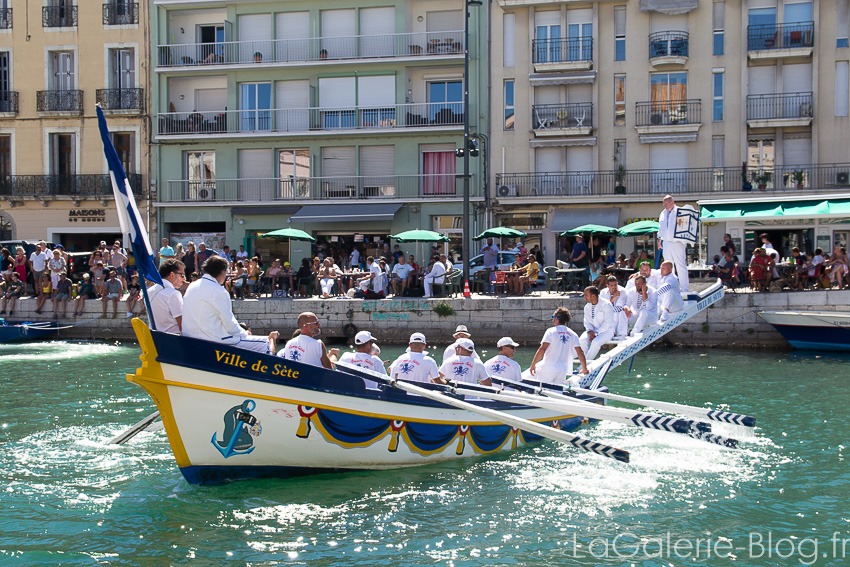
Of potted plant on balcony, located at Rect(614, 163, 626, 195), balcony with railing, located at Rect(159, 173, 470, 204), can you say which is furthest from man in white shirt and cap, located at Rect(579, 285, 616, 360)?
balcony with railing, located at Rect(159, 173, 470, 204)

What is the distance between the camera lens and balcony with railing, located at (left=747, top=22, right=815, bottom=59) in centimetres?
3075

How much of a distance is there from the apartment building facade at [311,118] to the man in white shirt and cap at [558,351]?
20840 mm

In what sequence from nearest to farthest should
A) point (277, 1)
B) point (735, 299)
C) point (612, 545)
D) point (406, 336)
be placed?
point (612, 545)
point (735, 299)
point (406, 336)
point (277, 1)

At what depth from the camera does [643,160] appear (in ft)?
106

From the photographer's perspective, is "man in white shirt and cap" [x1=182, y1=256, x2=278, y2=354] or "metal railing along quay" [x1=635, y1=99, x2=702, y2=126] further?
"metal railing along quay" [x1=635, y1=99, x2=702, y2=126]

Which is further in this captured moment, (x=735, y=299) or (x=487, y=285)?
(x=487, y=285)

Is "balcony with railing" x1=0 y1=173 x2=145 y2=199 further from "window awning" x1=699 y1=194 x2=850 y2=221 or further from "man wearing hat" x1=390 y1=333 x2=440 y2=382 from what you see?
"man wearing hat" x1=390 y1=333 x2=440 y2=382

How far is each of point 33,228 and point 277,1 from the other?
577 inches

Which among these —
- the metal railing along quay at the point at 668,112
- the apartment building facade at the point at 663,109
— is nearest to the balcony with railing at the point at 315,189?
the apartment building facade at the point at 663,109

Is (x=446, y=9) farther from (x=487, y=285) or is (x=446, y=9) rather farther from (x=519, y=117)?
(x=487, y=285)

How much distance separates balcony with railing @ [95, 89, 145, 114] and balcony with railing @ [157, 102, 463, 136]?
1.19 metres

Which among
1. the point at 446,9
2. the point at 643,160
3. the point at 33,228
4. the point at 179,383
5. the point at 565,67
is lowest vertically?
the point at 179,383

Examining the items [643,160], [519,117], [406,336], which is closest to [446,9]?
[519,117]

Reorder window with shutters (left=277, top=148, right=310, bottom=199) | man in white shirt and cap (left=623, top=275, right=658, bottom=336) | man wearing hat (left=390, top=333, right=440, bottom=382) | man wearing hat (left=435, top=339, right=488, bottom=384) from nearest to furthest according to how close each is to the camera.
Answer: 1. man wearing hat (left=390, top=333, right=440, bottom=382)
2. man wearing hat (left=435, top=339, right=488, bottom=384)
3. man in white shirt and cap (left=623, top=275, right=658, bottom=336)
4. window with shutters (left=277, top=148, right=310, bottom=199)
